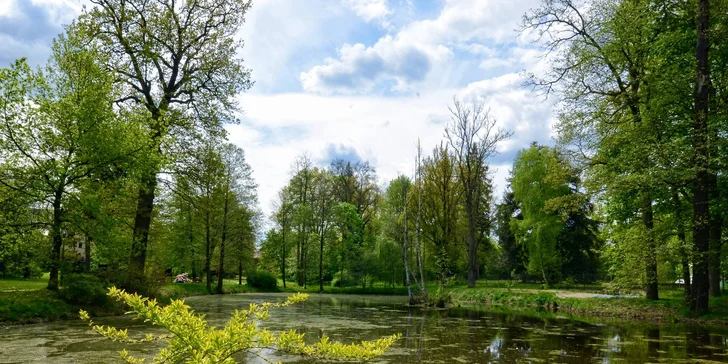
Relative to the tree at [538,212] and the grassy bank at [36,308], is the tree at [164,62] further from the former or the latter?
the tree at [538,212]

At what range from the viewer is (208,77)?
19.2 metres

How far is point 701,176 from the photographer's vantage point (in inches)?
577

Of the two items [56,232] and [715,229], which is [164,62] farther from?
[715,229]

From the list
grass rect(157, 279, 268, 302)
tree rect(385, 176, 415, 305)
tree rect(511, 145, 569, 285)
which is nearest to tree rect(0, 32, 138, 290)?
grass rect(157, 279, 268, 302)

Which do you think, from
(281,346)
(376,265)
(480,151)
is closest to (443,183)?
(480,151)

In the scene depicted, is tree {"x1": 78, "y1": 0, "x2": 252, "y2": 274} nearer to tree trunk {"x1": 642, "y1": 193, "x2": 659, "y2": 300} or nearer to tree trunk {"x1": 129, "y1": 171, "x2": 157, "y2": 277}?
tree trunk {"x1": 129, "y1": 171, "x2": 157, "y2": 277}

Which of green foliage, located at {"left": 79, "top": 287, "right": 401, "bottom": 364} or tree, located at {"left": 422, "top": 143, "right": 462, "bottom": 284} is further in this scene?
tree, located at {"left": 422, "top": 143, "right": 462, "bottom": 284}

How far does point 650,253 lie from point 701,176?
2957 millimetres

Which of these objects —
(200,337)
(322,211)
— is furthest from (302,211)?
(200,337)

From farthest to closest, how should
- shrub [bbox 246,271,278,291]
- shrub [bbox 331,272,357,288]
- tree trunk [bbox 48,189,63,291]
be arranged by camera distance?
shrub [bbox 331,272,357,288] < shrub [bbox 246,271,278,291] < tree trunk [bbox 48,189,63,291]

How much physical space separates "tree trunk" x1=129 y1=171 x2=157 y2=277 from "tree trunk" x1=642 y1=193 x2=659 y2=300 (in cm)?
1742

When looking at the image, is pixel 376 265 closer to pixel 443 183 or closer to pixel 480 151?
pixel 443 183

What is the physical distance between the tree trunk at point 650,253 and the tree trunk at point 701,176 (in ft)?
4.22

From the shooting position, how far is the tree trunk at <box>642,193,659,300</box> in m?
15.9
